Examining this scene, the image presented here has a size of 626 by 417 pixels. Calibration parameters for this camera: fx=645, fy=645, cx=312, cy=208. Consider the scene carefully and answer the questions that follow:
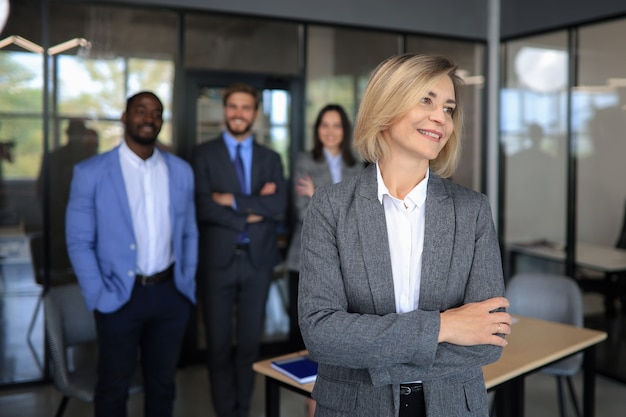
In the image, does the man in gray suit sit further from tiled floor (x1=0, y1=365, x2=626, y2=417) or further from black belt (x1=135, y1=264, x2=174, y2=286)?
tiled floor (x1=0, y1=365, x2=626, y2=417)

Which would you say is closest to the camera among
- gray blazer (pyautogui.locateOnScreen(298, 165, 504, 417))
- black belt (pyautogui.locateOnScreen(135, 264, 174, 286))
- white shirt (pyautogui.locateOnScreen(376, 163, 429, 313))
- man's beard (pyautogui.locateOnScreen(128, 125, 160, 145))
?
gray blazer (pyautogui.locateOnScreen(298, 165, 504, 417))

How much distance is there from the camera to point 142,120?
11.8 feet

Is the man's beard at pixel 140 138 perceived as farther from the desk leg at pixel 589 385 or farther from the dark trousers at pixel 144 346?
the desk leg at pixel 589 385

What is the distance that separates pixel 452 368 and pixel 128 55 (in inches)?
162

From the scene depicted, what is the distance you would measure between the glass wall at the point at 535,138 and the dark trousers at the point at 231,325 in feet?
10.0

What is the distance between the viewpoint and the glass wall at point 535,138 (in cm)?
577

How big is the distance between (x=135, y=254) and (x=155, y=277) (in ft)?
0.58

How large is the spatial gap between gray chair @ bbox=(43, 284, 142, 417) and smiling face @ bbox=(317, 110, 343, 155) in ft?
6.59

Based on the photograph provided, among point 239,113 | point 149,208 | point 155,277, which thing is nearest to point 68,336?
point 155,277

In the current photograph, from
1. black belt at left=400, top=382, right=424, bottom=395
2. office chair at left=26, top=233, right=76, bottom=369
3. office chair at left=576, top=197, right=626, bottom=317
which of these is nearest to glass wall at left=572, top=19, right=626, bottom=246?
office chair at left=576, top=197, right=626, bottom=317

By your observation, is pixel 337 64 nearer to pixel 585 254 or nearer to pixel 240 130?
pixel 240 130

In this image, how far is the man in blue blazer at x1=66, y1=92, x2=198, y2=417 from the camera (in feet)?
11.1

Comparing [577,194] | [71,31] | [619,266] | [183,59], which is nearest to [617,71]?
[577,194]

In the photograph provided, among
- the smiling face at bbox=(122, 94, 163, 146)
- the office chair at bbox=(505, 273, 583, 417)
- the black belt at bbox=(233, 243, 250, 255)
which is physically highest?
the smiling face at bbox=(122, 94, 163, 146)
